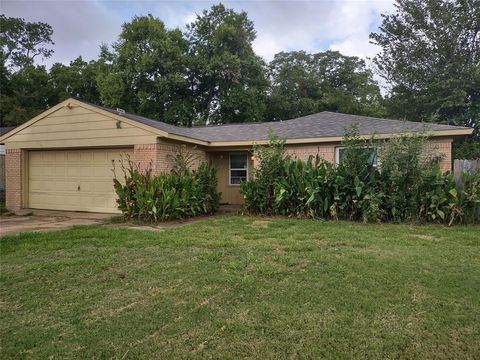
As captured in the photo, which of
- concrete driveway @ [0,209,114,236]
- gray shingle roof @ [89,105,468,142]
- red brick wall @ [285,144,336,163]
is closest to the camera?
concrete driveway @ [0,209,114,236]

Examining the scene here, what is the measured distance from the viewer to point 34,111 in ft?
85.2

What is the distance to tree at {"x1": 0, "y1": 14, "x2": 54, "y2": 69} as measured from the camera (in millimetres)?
31427

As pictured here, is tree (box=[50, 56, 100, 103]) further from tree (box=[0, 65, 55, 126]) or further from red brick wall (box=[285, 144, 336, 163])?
red brick wall (box=[285, 144, 336, 163])

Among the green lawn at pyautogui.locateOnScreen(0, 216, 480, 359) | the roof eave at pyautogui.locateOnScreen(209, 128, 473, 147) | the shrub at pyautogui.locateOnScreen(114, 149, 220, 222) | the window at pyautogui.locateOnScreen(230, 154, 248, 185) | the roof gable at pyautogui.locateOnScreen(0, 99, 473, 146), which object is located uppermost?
the roof gable at pyautogui.locateOnScreen(0, 99, 473, 146)

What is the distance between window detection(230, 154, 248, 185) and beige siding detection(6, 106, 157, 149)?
4.35 meters

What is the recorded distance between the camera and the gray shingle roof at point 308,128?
10333 mm

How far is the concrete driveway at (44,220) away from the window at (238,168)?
5063mm

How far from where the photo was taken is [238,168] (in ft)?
43.7

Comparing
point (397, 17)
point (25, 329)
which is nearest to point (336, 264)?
point (25, 329)

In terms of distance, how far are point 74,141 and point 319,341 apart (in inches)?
403

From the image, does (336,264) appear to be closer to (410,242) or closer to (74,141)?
(410,242)

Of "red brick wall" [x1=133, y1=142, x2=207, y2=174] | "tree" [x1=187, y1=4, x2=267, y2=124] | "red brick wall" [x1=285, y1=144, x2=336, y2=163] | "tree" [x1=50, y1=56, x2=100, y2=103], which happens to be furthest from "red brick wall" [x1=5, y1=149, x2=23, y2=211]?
"tree" [x1=50, y1=56, x2=100, y2=103]

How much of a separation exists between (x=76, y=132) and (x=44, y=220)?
303cm

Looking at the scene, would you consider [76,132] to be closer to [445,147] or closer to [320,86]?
[445,147]
